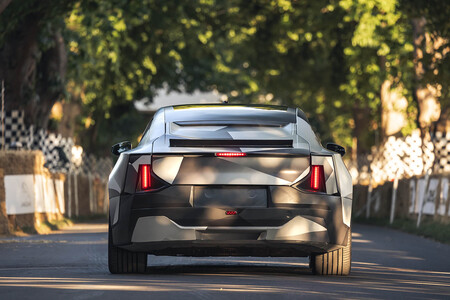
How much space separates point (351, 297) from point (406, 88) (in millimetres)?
27793

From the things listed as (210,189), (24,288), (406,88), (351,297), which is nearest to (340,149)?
(210,189)

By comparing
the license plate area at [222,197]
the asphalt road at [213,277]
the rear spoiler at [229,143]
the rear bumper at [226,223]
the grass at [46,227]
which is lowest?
the grass at [46,227]

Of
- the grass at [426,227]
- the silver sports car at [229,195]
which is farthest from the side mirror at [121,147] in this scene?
the grass at [426,227]

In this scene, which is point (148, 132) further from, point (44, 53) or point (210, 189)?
point (44, 53)

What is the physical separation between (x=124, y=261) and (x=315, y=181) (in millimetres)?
1936

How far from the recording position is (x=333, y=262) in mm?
10805

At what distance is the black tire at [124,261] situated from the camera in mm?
10602

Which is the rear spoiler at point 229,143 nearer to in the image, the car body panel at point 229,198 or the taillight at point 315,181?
the car body panel at point 229,198

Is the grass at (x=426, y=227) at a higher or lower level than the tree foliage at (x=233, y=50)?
lower

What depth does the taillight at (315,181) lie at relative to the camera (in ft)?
33.3

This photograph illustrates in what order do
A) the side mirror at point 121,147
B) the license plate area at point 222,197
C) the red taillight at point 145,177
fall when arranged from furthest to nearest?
the side mirror at point 121,147, the red taillight at point 145,177, the license plate area at point 222,197

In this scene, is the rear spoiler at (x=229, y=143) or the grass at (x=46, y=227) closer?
the rear spoiler at (x=229, y=143)

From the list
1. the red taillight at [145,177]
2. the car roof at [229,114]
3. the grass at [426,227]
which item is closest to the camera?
the red taillight at [145,177]

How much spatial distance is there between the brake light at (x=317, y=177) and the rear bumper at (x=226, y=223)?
8 cm
